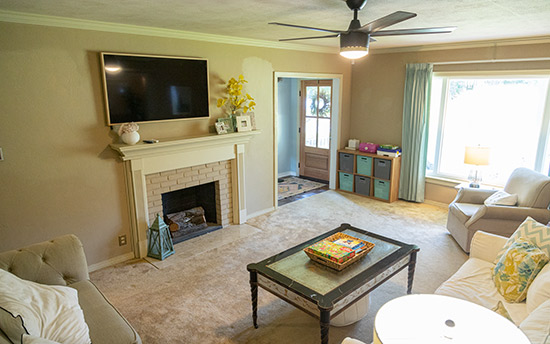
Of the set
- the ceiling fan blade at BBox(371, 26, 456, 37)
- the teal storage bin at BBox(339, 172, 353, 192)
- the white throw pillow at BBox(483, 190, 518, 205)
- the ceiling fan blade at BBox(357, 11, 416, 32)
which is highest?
the ceiling fan blade at BBox(357, 11, 416, 32)

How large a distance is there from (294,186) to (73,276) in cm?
469

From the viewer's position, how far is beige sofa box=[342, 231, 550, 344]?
5.23ft

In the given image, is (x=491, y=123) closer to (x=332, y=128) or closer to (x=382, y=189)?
(x=382, y=189)

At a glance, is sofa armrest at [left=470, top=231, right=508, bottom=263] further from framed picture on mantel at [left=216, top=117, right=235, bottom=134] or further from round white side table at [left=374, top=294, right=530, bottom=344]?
framed picture on mantel at [left=216, top=117, right=235, bottom=134]

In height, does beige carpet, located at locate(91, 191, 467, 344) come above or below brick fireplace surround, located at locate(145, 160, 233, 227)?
below

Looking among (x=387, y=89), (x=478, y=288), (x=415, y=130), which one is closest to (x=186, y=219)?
(x=478, y=288)

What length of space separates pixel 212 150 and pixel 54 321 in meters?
2.82

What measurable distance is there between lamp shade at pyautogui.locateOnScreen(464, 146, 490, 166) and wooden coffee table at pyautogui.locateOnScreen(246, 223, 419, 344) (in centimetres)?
228

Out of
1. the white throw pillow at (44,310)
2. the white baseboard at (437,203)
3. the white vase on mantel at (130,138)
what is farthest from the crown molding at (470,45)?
the white throw pillow at (44,310)

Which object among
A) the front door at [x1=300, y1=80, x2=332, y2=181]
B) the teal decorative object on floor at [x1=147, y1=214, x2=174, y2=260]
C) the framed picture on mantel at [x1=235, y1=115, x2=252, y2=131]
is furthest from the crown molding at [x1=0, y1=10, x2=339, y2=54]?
the teal decorative object on floor at [x1=147, y1=214, x2=174, y2=260]

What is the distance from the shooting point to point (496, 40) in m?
4.59

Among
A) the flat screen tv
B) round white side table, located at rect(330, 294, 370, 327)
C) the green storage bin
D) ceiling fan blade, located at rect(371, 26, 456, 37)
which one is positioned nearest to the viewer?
ceiling fan blade, located at rect(371, 26, 456, 37)

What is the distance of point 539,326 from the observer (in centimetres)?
154

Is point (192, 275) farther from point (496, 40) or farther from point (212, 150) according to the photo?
point (496, 40)
